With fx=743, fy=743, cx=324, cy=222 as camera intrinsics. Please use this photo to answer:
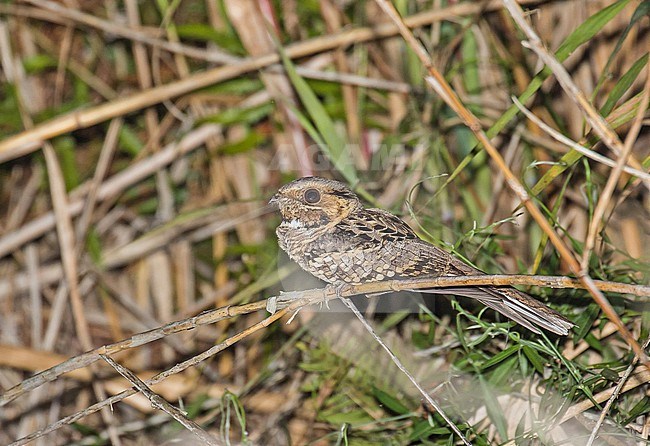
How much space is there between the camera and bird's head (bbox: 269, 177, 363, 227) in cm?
130

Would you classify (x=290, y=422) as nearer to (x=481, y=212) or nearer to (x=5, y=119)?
(x=481, y=212)

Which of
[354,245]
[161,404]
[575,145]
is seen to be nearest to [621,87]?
[575,145]

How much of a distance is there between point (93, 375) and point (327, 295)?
3.23 feet

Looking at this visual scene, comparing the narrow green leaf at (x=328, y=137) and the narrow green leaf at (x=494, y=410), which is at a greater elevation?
the narrow green leaf at (x=328, y=137)

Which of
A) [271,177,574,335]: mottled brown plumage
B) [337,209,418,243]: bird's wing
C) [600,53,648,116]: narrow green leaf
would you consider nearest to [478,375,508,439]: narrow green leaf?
[271,177,574,335]: mottled brown plumage

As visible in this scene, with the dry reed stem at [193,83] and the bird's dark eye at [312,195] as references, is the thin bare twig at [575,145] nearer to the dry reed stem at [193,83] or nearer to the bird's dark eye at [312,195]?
the bird's dark eye at [312,195]

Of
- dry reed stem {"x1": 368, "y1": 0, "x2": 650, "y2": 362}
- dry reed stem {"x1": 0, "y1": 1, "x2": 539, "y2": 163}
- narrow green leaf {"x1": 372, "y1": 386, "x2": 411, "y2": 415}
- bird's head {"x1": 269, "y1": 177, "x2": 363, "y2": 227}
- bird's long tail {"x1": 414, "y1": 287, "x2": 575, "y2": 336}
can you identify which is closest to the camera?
dry reed stem {"x1": 368, "y1": 0, "x2": 650, "y2": 362}

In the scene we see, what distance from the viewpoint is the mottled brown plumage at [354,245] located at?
1251 millimetres

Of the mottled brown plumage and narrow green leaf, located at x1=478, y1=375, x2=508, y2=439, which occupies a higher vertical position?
the mottled brown plumage

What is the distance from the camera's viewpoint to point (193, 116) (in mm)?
2389

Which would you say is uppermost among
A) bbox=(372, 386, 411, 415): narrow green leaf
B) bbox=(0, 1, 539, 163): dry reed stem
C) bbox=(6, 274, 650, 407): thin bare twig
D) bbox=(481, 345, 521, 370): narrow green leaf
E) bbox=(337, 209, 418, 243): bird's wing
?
bbox=(0, 1, 539, 163): dry reed stem

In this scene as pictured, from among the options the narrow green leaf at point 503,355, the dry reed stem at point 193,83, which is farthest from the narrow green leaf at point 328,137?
the narrow green leaf at point 503,355

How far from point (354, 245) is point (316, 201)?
108mm

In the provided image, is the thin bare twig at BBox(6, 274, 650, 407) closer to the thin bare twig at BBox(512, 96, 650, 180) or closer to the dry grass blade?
the dry grass blade
